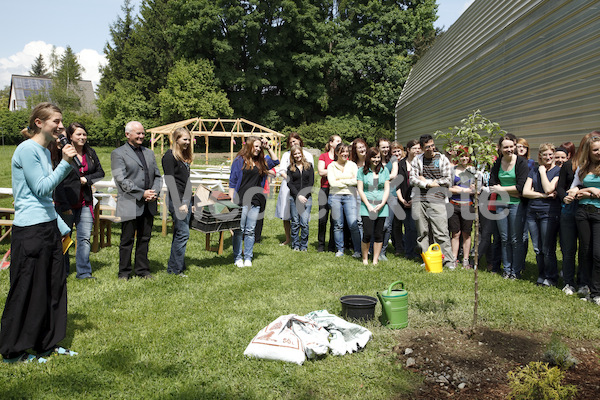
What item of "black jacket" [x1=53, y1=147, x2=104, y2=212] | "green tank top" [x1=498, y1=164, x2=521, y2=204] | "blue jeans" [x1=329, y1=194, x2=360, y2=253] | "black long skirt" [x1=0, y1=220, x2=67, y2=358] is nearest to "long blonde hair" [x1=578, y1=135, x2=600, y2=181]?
"green tank top" [x1=498, y1=164, x2=521, y2=204]

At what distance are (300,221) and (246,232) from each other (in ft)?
5.28

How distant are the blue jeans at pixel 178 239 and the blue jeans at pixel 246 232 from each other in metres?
0.95

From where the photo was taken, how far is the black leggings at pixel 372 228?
8.20m

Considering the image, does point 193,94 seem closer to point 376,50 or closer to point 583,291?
point 376,50

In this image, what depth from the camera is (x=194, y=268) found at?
7789 mm

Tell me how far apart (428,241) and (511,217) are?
1483 mm

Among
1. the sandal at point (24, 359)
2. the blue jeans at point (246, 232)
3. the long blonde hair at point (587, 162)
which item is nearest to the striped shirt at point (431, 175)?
the long blonde hair at point (587, 162)

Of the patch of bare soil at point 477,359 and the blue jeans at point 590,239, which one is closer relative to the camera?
the patch of bare soil at point 477,359

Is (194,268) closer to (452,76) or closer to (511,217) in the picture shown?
(511,217)

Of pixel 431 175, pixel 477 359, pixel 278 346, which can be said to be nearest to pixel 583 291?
pixel 431 175

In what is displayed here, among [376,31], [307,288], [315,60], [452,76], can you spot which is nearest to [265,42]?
[315,60]

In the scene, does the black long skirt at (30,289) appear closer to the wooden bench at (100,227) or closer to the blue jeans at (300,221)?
the wooden bench at (100,227)

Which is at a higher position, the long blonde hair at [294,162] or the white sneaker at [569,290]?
the long blonde hair at [294,162]

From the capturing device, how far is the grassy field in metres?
3.93
